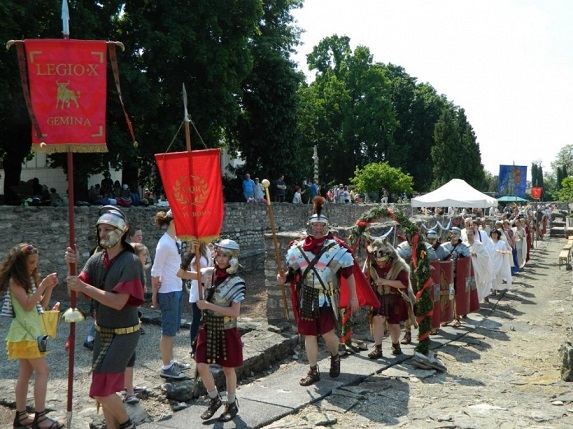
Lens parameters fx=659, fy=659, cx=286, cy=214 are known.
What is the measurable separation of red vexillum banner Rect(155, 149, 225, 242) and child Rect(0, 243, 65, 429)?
1.45 metres

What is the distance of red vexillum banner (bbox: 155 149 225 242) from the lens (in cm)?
658

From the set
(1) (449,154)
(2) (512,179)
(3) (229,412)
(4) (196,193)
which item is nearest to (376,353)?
(3) (229,412)

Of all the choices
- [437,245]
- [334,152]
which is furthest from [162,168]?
[334,152]

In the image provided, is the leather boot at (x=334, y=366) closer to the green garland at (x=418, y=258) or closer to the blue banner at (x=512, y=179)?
the green garland at (x=418, y=258)

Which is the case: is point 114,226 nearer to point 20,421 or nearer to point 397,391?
point 20,421

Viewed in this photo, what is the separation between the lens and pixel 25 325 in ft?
18.8

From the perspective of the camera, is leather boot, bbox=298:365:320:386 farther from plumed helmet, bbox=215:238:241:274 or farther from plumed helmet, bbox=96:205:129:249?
plumed helmet, bbox=96:205:129:249

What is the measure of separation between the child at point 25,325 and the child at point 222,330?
1.38 meters

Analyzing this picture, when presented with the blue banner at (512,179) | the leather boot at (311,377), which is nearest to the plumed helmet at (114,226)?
the leather boot at (311,377)

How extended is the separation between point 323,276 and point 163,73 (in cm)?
1383

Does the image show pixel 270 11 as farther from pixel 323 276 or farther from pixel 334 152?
pixel 334 152

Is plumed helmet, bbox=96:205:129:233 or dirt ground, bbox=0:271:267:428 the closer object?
plumed helmet, bbox=96:205:129:233

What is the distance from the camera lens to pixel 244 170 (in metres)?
29.2

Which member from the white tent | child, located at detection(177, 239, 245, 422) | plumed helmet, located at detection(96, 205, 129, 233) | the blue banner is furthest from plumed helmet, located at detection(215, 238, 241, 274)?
the blue banner
